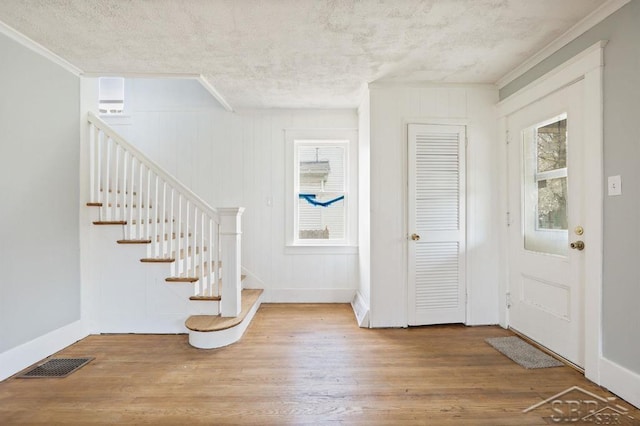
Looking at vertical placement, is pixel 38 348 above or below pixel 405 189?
below

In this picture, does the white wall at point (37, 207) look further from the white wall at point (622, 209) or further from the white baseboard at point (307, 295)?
the white wall at point (622, 209)

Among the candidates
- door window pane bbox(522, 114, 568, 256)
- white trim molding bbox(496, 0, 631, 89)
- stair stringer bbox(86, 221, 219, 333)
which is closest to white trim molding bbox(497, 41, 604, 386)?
white trim molding bbox(496, 0, 631, 89)

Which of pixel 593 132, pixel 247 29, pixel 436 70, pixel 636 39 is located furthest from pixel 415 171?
pixel 247 29

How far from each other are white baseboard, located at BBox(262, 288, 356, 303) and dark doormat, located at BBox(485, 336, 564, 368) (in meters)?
1.73

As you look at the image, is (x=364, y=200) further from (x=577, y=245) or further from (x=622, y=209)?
(x=622, y=209)

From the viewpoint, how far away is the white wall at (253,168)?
4.02 metres

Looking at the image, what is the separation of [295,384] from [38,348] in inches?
83.9

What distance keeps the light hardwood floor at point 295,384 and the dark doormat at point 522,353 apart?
0.08 meters

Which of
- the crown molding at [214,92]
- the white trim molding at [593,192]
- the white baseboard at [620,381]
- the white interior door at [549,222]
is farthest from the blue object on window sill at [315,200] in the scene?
the white baseboard at [620,381]

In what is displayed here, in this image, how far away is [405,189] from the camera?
123 inches

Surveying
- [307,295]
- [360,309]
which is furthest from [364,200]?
[307,295]

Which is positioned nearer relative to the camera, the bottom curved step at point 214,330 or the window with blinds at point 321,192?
the bottom curved step at point 214,330

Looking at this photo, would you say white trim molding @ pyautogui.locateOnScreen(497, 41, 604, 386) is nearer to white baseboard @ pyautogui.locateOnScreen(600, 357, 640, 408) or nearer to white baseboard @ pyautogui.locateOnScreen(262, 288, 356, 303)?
white baseboard @ pyautogui.locateOnScreen(600, 357, 640, 408)

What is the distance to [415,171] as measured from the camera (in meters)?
3.12
